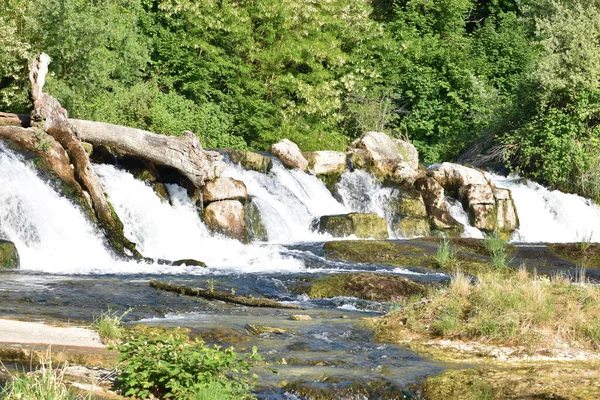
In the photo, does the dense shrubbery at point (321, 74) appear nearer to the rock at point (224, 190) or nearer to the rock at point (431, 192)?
the rock at point (431, 192)

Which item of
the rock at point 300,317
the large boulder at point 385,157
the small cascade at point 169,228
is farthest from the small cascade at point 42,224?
the large boulder at point 385,157

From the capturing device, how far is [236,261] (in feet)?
62.3

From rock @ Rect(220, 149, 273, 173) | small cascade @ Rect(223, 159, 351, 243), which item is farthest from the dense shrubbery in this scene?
small cascade @ Rect(223, 159, 351, 243)

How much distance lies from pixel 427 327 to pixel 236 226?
11.8 metres

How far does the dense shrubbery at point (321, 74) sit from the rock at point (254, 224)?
268 inches

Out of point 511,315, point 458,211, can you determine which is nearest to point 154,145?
point 458,211

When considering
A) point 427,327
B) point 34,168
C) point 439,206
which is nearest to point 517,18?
point 439,206

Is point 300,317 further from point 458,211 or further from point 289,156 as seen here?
point 458,211

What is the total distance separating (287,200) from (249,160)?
5.05 feet

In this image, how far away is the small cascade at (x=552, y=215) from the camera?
92.3ft

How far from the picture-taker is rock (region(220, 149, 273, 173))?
2492 cm

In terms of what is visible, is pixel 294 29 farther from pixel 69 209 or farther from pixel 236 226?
pixel 69 209

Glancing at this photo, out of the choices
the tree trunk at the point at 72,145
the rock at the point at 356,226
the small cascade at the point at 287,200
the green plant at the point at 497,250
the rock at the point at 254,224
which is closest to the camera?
the green plant at the point at 497,250

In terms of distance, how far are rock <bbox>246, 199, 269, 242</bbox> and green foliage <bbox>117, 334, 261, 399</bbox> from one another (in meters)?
14.9
